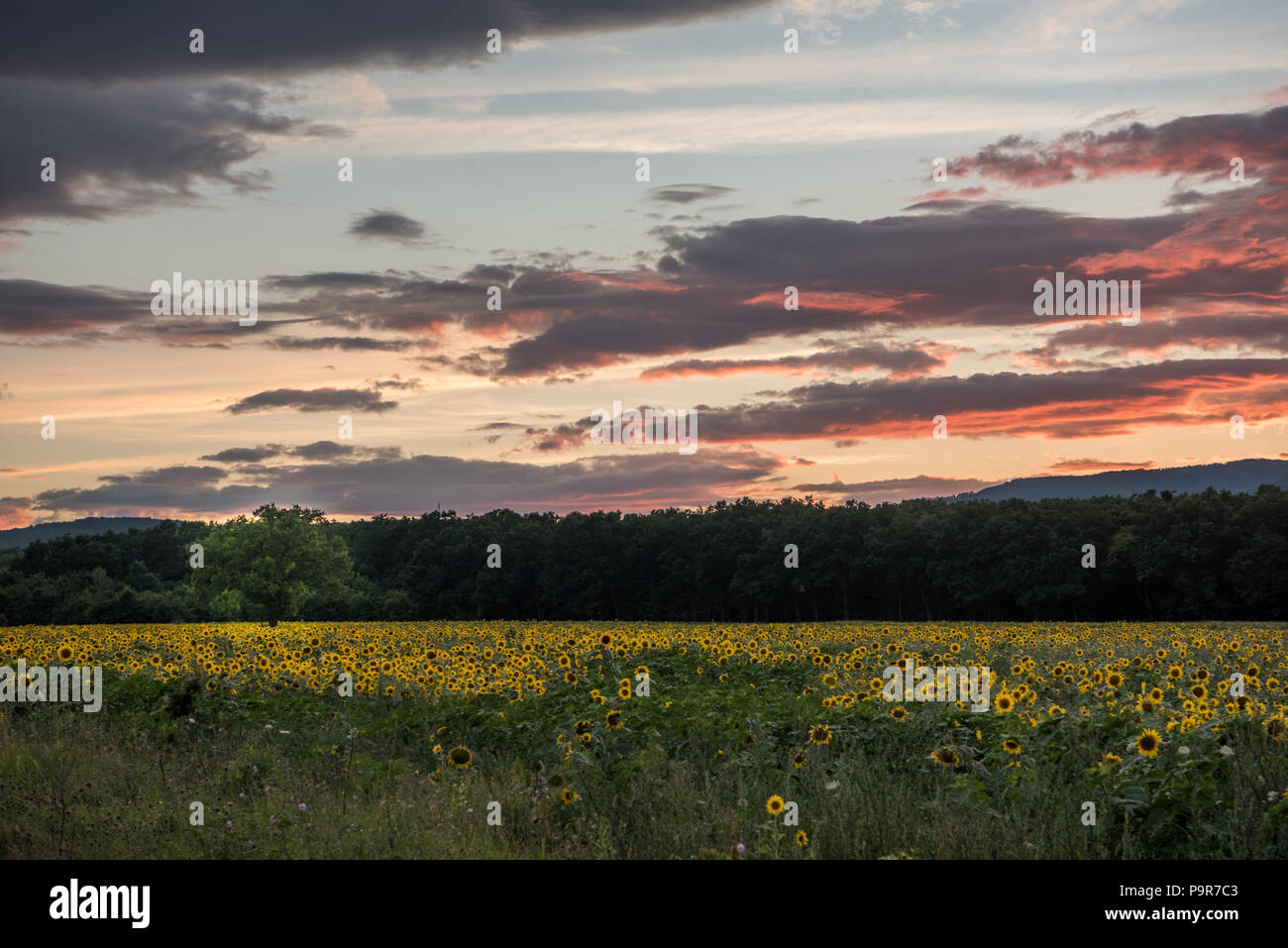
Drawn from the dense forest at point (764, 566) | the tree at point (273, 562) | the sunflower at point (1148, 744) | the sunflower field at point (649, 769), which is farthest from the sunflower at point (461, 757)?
the dense forest at point (764, 566)

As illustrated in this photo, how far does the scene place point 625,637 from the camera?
22.3 metres

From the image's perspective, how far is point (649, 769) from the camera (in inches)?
400

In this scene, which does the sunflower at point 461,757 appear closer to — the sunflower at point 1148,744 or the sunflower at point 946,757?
the sunflower at point 946,757

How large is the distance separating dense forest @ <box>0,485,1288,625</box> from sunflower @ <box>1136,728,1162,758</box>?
49633 mm

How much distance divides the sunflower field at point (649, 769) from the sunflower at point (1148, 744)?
1.2 inches

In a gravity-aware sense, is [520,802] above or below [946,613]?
above

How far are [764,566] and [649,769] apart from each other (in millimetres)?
88660

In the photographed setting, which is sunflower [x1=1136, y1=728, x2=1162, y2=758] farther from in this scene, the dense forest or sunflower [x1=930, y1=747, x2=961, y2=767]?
the dense forest

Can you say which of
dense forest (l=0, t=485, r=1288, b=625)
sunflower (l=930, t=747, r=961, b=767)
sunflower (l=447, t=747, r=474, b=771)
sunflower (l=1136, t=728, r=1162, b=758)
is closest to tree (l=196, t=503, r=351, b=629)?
dense forest (l=0, t=485, r=1288, b=625)

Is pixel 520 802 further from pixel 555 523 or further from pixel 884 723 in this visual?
pixel 555 523

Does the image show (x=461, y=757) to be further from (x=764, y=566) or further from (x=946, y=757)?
(x=764, y=566)
